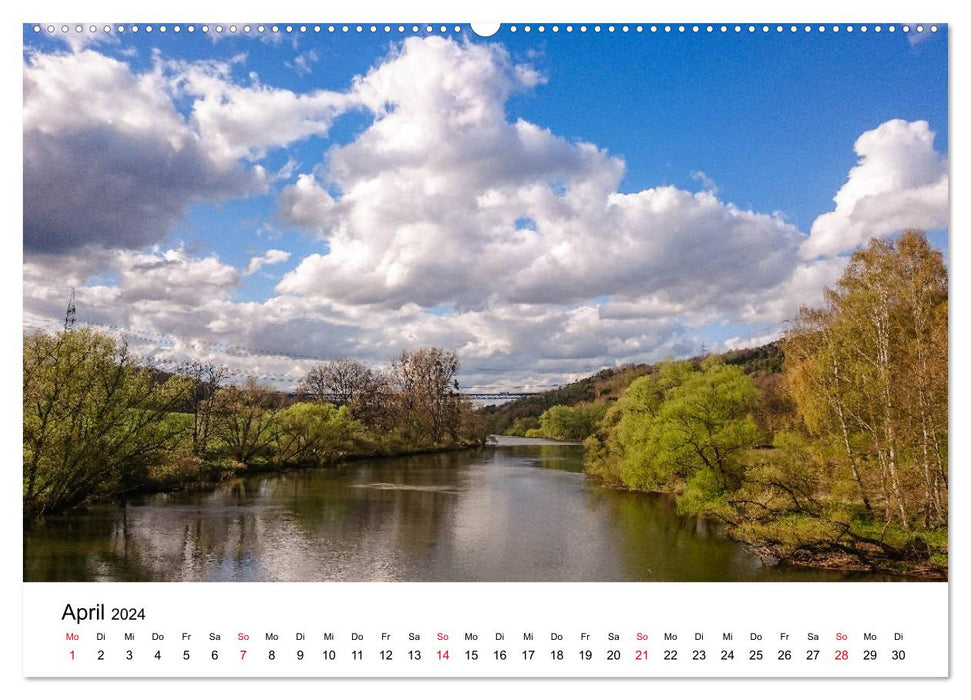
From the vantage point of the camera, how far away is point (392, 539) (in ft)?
31.2

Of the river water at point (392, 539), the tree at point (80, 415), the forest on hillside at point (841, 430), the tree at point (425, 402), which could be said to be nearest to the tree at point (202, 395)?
the tree at point (80, 415)

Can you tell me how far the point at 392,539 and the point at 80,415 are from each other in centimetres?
558

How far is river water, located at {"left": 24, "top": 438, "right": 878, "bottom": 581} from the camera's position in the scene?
25.0 feet

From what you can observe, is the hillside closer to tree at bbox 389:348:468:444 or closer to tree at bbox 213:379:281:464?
tree at bbox 389:348:468:444

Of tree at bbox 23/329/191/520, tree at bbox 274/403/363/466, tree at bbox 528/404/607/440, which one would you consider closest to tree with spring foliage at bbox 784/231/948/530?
tree at bbox 23/329/191/520

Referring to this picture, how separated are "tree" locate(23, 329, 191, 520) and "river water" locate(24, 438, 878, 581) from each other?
1.71 ft

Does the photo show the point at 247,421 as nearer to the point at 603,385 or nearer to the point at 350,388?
the point at 350,388

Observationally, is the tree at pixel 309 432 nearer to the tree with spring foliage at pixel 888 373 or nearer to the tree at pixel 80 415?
the tree at pixel 80 415

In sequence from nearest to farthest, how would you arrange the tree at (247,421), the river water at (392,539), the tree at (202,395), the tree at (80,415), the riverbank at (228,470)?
the river water at (392,539), the tree at (80,415), the riverbank at (228,470), the tree at (202,395), the tree at (247,421)

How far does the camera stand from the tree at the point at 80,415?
9.40 m

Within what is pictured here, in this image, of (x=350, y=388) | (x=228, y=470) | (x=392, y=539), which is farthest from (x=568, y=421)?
(x=392, y=539)

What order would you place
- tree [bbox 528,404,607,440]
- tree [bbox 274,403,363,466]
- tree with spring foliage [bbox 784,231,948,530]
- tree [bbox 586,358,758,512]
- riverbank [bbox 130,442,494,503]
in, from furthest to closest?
tree [bbox 528,404,607,440] < tree [bbox 274,403,363,466] < riverbank [bbox 130,442,494,503] < tree [bbox 586,358,758,512] < tree with spring foliage [bbox 784,231,948,530]

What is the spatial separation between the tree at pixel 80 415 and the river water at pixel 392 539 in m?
0.52
